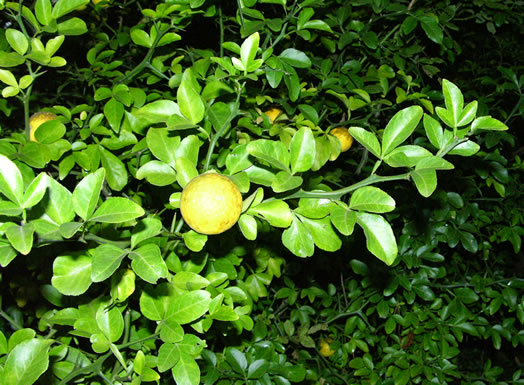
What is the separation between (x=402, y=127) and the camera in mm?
572

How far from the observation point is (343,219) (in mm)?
537

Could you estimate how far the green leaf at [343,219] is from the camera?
52 centimetres

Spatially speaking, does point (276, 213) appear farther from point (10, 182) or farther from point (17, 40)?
point (17, 40)

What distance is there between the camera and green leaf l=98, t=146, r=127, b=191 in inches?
31.4

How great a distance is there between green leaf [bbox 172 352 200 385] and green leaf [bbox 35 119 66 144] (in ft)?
1.36

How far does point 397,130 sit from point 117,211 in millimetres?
354

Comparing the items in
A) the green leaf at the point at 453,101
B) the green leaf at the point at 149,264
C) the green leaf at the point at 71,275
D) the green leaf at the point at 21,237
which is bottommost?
the green leaf at the point at 71,275

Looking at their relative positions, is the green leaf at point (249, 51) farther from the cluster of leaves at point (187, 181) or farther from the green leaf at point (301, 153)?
the green leaf at point (301, 153)

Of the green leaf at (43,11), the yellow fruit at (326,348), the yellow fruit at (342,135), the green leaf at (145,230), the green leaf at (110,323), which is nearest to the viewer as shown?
the green leaf at (145,230)

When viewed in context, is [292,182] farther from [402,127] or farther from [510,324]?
[510,324]

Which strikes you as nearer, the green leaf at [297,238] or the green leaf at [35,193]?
the green leaf at [35,193]

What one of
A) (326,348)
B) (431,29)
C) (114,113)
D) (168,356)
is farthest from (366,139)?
(326,348)

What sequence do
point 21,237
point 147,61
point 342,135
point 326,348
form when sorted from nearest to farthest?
point 21,237, point 147,61, point 342,135, point 326,348

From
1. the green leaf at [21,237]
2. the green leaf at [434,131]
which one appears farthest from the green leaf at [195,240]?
the green leaf at [434,131]
